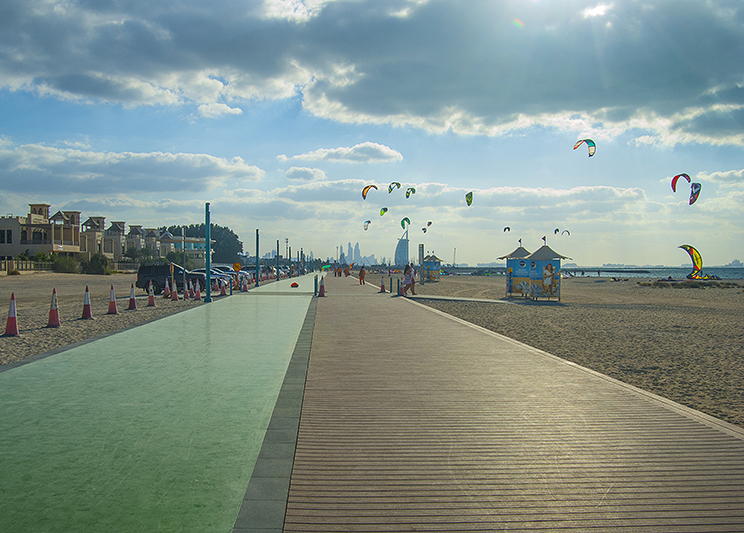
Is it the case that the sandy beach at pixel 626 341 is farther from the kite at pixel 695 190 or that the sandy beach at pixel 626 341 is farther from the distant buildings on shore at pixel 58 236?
the distant buildings on shore at pixel 58 236

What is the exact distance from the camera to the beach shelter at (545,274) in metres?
25.2

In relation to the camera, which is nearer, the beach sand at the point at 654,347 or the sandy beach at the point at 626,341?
the beach sand at the point at 654,347

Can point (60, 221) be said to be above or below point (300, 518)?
above

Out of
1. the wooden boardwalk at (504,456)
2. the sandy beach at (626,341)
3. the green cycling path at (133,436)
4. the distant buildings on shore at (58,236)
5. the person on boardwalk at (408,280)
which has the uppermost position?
the distant buildings on shore at (58,236)

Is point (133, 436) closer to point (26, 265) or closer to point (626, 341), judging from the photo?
→ point (626, 341)

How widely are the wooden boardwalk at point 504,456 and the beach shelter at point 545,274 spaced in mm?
18754

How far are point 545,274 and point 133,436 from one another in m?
23.5

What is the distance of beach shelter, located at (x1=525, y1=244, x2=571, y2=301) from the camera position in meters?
25.2

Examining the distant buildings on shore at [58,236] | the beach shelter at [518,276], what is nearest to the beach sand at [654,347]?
the beach shelter at [518,276]

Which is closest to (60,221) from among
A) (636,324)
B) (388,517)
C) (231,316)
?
(231,316)

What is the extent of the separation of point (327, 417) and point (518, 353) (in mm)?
4918

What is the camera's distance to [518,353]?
8.97 meters

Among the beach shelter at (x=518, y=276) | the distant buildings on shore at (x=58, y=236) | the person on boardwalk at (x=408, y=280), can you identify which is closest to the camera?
the beach shelter at (x=518, y=276)

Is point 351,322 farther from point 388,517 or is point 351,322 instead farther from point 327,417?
point 388,517
